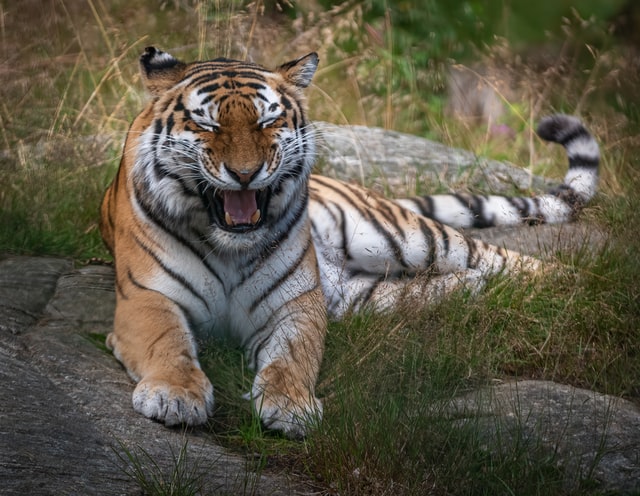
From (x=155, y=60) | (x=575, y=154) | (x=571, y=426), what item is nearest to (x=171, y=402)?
(x=571, y=426)

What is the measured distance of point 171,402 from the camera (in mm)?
2893

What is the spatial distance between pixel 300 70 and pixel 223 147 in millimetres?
613

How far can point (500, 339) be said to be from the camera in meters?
3.63

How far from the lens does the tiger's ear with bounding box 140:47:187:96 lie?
3.47 meters

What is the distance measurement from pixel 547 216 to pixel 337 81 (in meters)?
2.50

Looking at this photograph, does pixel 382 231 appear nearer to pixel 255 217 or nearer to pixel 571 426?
pixel 255 217

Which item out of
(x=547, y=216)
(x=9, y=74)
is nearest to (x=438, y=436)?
(x=547, y=216)

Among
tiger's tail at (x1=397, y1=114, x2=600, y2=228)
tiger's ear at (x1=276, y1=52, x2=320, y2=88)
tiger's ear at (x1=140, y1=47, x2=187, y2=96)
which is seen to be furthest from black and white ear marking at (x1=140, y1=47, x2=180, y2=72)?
tiger's tail at (x1=397, y1=114, x2=600, y2=228)

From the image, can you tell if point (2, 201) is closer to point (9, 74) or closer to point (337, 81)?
point (9, 74)

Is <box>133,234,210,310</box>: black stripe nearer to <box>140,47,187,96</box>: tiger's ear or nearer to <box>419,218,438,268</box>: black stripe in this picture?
<box>140,47,187,96</box>: tiger's ear

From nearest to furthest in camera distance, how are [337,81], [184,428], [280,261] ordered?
Result: [184,428]
[280,261]
[337,81]

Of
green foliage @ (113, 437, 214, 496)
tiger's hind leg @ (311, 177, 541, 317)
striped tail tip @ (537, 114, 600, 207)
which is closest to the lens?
green foliage @ (113, 437, 214, 496)

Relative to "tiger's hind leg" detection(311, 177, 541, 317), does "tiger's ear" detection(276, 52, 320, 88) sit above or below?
above

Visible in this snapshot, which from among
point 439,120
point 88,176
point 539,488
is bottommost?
point 439,120
